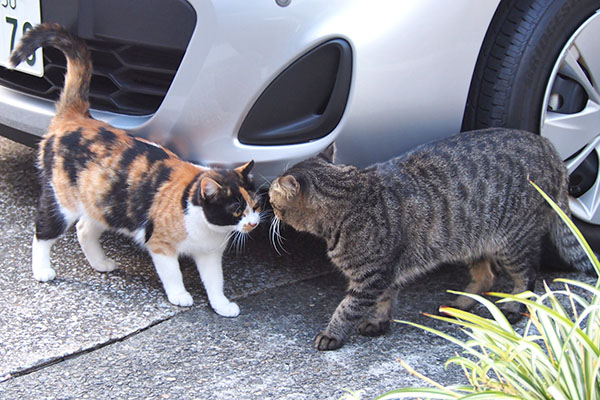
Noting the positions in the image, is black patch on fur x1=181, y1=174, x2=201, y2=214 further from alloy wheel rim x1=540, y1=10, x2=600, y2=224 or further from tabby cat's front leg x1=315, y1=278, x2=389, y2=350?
alloy wheel rim x1=540, y1=10, x2=600, y2=224

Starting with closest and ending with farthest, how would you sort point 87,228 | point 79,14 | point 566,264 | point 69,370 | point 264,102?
point 69,370 → point 264,102 → point 79,14 → point 87,228 → point 566,264

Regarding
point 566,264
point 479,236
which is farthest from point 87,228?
point 566,264

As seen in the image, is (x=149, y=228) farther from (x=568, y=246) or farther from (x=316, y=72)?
(x=568, y=246)

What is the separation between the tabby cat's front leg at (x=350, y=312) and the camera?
2.75 metres

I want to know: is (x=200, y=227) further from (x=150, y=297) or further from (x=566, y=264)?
(x=566, y=264)

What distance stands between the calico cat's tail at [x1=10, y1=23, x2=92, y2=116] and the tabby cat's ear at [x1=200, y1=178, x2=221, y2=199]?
2.26ft

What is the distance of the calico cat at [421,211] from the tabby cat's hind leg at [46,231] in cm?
93

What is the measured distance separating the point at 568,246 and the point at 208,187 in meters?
1.62

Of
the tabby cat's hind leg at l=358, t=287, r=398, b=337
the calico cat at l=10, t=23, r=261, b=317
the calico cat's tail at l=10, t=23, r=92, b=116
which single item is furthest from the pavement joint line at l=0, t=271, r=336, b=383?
the calico cat's tail at l=10, t=23, r=92, b=116

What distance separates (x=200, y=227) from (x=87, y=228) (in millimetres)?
586

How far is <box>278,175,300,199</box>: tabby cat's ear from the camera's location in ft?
8.82

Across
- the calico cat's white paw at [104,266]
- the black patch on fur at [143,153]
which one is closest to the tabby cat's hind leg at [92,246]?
the calico cat's white paw at [104,266]

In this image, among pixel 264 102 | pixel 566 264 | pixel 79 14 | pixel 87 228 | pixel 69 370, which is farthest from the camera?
pixel 566 264

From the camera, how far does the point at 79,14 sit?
2.91 m
